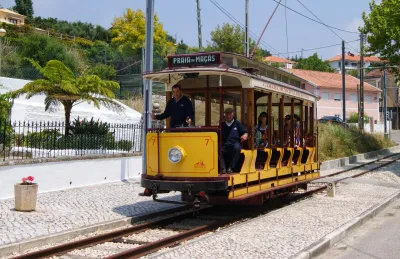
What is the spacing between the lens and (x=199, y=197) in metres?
9.77

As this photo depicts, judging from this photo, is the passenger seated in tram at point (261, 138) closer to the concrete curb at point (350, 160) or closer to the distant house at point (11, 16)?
the concrete curb at point (350, 160)

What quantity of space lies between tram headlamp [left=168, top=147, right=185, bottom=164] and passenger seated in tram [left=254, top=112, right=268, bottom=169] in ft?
6.07

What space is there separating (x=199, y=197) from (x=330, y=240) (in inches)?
95.8

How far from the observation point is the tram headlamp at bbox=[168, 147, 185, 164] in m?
9.70

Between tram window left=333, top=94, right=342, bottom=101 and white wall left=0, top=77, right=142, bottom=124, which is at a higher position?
tram window left=333, top=94, right=342, bottom=101

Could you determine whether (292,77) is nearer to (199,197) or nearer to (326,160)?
(199,197)

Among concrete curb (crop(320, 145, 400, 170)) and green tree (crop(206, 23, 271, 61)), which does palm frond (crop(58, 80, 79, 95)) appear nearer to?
concrete curb (crop(320, 145, 400, 170))

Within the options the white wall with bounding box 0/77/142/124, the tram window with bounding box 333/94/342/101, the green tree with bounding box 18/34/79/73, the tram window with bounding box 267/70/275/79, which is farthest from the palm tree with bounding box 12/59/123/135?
the tram window with bounding box 333/94/342/101

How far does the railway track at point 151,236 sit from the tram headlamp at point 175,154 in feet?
4.10

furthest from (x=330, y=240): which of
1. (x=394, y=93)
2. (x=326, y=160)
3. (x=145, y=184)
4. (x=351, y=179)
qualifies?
(x=394, y=93)

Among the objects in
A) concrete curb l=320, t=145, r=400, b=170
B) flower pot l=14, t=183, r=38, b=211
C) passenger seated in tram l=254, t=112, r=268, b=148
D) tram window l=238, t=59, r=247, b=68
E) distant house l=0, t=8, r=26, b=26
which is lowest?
flower pot l=14, t=183, r=38, b=211

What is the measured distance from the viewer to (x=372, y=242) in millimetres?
9117

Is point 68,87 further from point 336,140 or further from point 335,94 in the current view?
point 335,94

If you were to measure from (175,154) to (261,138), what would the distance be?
2264 millimetres
